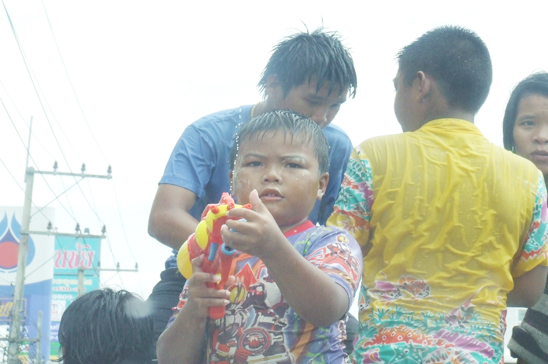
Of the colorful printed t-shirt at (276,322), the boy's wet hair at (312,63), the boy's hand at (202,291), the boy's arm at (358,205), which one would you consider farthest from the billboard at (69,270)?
the boy's hand at (202,291)

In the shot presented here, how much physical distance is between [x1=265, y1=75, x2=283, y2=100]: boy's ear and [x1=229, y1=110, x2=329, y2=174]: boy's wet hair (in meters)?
0.91

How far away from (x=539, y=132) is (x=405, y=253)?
1.14m

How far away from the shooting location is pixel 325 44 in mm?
3307

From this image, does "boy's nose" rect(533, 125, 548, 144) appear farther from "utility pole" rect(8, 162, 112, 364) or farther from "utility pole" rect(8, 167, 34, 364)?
"utility pole" rect(8, 167, 34, 364)

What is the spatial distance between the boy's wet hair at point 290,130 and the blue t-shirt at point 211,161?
2.58 ft

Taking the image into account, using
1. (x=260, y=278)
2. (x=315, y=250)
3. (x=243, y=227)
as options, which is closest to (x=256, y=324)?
(x=260, y=278)

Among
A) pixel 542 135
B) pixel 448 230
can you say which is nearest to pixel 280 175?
pixel 448 230

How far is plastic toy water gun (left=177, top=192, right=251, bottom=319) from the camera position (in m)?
1.69

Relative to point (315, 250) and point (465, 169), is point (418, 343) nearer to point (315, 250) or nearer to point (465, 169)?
point (315, 250)

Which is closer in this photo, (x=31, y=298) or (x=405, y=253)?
(x=405, y=253)

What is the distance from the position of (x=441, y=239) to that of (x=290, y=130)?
58 centimetres

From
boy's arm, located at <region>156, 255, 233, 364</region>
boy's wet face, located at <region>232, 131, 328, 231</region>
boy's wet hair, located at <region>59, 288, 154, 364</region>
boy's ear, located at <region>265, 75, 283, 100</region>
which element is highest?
boy's ear, located at <region>265, 75, 283, 100</region>

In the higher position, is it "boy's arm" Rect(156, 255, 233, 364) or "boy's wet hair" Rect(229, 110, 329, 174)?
"boy's wet hair" Rect(229, 110, 329, 174)

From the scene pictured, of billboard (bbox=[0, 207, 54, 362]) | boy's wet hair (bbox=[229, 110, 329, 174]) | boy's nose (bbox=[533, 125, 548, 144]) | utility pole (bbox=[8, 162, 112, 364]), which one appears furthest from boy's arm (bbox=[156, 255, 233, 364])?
billboard (bbox=[0, 207, 54, 362])
